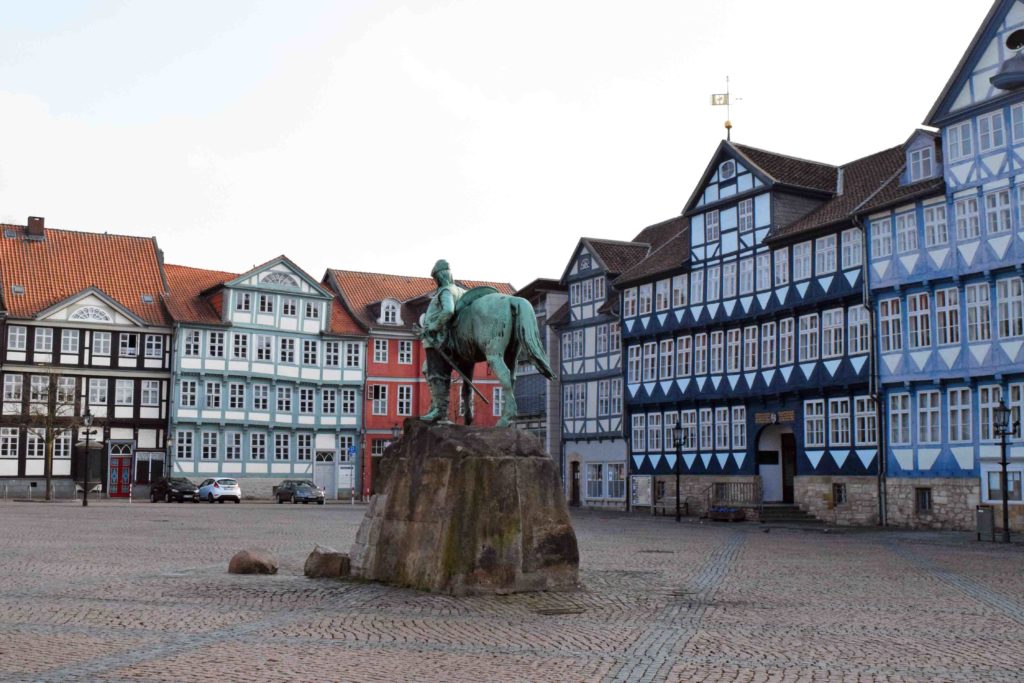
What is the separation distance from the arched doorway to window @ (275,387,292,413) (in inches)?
1244

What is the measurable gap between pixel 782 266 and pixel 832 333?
3.58 meters

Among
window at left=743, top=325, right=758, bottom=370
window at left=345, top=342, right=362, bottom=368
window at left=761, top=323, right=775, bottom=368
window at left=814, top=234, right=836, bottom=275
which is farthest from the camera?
window at left=345, top=342, right=362, bottom=368

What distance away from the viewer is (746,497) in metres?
42.8

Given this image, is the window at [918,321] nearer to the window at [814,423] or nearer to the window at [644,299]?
the window at [814,423]

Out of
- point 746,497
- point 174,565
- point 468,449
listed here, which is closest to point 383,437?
point 746,497

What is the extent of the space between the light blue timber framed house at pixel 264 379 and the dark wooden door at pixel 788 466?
30663mm

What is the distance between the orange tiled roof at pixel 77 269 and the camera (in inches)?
2367

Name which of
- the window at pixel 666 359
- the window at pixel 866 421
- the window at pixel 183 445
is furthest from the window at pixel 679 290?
the window at pixel 183 445

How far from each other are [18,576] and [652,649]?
31.7 ft

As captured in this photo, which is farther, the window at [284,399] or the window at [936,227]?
the window at [284,399]

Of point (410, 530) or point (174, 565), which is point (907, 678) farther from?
point (174, 565)

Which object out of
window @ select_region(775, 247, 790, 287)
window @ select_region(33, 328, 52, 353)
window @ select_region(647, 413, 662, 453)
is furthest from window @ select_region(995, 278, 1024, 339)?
window @ select_region(33, 328, 52, 353)

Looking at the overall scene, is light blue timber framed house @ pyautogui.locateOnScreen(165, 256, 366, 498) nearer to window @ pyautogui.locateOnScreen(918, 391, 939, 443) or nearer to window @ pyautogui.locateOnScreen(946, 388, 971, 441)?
window @ pyautogui.locateOnScreen(918, 391, 939, 443)

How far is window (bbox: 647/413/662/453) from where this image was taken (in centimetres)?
4806
